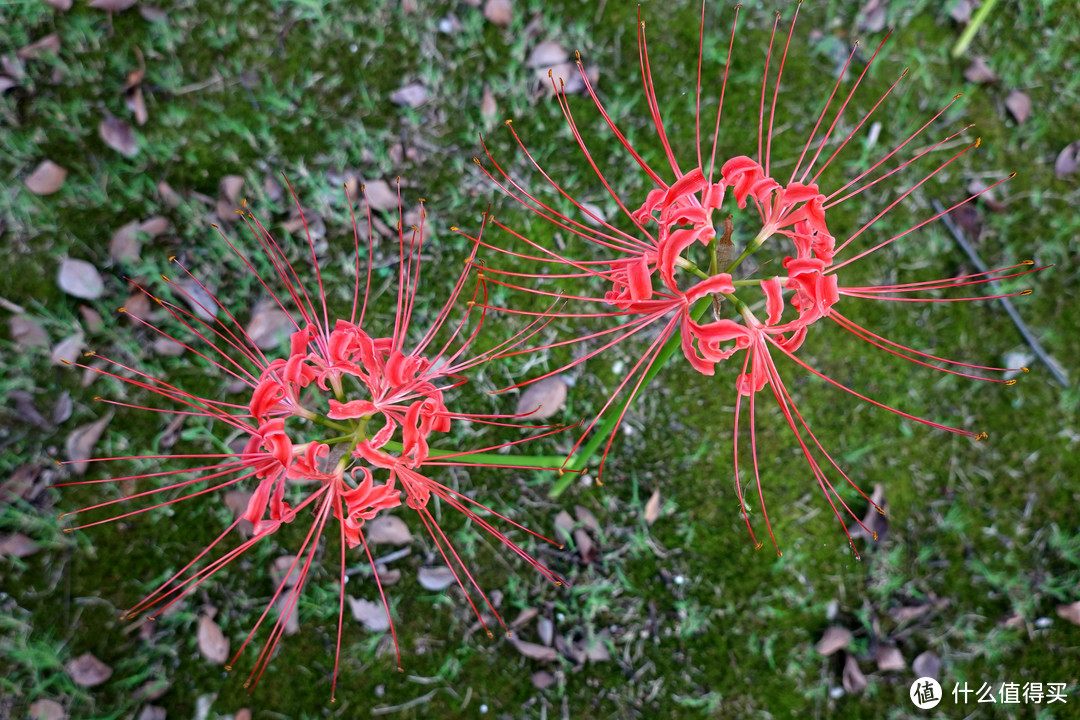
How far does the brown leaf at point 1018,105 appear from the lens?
2.04m

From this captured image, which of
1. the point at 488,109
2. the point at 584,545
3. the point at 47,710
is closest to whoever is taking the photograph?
the point at 47,710

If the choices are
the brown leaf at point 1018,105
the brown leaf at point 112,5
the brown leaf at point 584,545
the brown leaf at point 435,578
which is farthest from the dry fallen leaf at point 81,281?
Answer: the brown leaf at point 1018,105

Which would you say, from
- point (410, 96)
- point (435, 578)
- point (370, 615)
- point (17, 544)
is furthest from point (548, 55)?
point (17, 544)

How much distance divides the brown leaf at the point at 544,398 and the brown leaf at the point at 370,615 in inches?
25.2

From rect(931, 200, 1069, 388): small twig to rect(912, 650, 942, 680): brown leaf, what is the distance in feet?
2.93

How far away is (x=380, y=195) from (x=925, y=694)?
6.73ft

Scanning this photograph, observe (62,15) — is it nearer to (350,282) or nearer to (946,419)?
(350,282)

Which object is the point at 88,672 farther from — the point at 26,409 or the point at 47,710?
Result: the point at 26,409

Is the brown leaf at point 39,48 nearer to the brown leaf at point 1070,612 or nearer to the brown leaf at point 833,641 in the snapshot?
the brown leaf at point 833,641

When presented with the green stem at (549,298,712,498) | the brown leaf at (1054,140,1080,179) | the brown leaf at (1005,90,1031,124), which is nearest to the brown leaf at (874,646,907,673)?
the green stem at (549,298,712,498)

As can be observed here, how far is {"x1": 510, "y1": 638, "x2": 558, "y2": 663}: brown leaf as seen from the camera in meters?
1.79

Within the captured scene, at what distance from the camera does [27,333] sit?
1.84 m

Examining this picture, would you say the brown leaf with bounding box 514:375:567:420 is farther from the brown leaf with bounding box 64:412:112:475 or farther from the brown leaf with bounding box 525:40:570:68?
the brown leaf with bounding box 64:412:112:475

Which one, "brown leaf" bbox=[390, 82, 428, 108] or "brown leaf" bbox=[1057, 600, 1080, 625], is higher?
"brown leaf" bbox=[390, 82, 428, 108]
